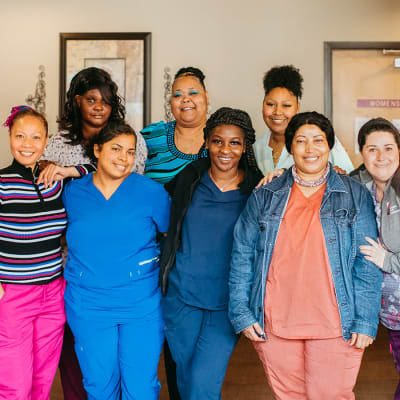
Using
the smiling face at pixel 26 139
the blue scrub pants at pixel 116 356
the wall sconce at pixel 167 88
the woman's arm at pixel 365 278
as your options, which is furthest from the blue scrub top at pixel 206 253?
the wall sconce at pixel 167 88

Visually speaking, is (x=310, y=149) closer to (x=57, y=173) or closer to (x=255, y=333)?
(x=255, y=333)

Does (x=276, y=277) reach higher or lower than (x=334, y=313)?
higher

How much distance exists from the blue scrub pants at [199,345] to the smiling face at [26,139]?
0.88 m

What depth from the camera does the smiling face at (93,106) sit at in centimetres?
231

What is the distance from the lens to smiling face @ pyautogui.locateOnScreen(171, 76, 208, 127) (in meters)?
2.44

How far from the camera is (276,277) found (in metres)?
1.78

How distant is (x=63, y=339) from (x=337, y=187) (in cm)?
156

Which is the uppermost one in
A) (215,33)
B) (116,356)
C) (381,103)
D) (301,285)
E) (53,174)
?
(215,33)

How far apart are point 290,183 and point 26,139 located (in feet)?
3.86

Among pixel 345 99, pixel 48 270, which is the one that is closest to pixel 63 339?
pixel 48 270

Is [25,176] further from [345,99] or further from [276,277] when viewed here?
[345,99]

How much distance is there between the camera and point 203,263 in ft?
6.17

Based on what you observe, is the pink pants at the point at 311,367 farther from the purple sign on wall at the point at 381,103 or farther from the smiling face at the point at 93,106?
the purple sign on wall at the point at 381,103

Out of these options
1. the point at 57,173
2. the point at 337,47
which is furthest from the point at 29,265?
the point at 337,47
